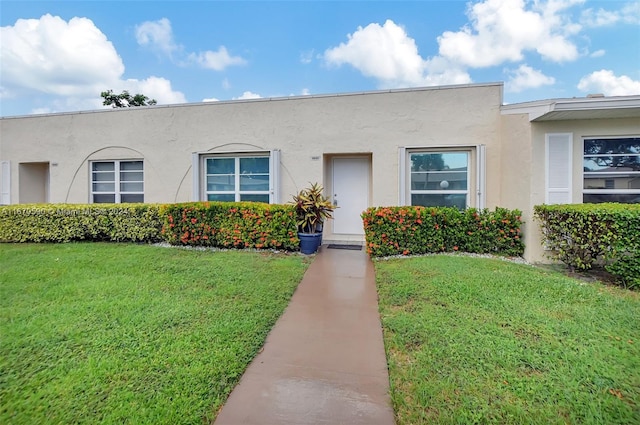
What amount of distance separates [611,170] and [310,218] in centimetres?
625

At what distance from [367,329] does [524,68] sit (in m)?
10.2

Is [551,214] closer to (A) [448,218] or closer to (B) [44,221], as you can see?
(A) [448,218]

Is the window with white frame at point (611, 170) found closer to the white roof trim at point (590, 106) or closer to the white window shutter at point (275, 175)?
the white roof trim at point (590, 106)

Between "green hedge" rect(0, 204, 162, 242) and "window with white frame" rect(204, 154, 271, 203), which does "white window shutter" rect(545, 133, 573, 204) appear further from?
"green hedge" rect(0, 204, 162, 242)

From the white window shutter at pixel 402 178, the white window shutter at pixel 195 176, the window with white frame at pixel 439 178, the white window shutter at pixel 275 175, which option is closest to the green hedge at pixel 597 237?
the window with white frame at pixel 439 178

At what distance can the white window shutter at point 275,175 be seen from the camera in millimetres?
7930

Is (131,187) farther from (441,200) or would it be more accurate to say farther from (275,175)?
(441,200)

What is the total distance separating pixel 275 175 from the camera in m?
7.93

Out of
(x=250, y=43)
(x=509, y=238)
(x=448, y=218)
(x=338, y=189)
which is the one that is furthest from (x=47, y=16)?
(x=509, y=238)

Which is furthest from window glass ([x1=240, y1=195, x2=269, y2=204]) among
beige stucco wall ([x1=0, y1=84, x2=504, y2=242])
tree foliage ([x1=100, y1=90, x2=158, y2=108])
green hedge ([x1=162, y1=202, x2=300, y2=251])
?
tree foliage ([x1=100, y1=90, x2=158, y2=108])

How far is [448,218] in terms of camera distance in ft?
20.2

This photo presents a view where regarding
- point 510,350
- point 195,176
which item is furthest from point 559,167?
point 195,176

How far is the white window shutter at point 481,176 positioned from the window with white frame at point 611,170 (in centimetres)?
178

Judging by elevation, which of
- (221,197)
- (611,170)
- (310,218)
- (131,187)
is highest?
(611,170)
